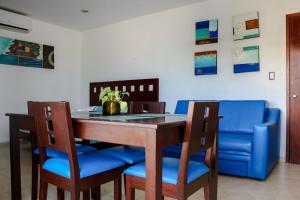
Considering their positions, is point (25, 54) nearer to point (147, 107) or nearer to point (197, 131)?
point (147, 107)

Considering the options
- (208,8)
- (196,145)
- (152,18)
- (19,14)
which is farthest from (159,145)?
(19,14)

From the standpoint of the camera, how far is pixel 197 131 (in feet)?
4.33

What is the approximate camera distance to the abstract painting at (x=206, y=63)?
3.77 metres

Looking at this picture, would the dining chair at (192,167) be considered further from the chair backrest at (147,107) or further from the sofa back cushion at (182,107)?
the sofa back cushion at (182,107)

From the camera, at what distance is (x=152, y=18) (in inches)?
177

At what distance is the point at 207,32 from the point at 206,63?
1.60 feet

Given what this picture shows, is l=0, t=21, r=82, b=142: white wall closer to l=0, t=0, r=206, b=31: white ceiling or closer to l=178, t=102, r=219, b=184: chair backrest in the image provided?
l=0, t=0, r=206, b=31: white ceiling

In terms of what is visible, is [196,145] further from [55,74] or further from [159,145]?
[55,74]

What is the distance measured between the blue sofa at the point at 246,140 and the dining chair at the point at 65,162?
4.87 feet

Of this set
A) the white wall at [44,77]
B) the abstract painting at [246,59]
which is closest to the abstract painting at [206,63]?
the abstract painting at [246,59]

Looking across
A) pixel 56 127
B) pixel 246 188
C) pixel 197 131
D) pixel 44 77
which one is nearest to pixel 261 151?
pixel 246 188

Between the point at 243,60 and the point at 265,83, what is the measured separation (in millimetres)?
447

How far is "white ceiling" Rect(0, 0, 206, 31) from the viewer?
395cm

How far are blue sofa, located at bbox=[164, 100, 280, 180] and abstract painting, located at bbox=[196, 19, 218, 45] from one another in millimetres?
1106
